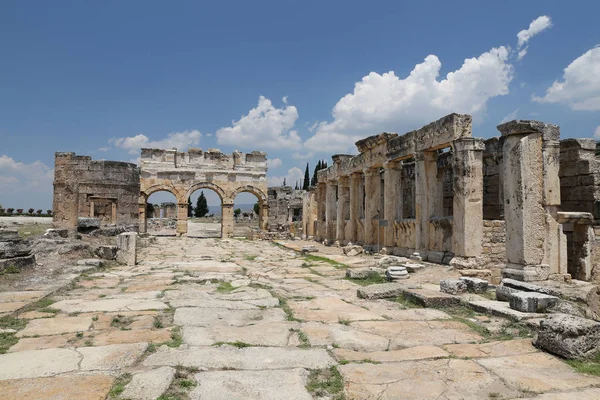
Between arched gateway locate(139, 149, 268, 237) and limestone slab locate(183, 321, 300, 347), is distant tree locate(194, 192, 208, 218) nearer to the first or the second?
arched gateway locate(139, 149, 268, 237)

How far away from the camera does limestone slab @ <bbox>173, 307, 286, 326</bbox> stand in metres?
4.78

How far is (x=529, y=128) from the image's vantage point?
7445mm

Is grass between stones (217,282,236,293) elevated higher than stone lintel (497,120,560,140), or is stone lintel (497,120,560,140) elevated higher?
stone lintel (497,120,560,140)

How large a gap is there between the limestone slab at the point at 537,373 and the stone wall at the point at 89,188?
2004 centimetres

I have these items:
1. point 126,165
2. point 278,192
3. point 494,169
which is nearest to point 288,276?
point 494,169

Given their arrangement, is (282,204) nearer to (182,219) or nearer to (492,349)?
(182,219)

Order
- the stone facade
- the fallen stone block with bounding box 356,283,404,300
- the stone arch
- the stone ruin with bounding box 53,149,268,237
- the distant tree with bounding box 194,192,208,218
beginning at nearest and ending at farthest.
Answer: the fallen stone block with bounding box 356,283,404,300
the stone ruin with bounding box 53,149,268,237
the stone arch
the stone facade
the distant tree with bounding box 194,192,208,218

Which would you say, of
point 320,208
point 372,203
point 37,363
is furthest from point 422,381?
point 320,208

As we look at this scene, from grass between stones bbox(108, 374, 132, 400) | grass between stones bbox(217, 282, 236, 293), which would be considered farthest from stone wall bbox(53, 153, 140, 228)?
grass between stones bbox(108, 374, 132, 400)

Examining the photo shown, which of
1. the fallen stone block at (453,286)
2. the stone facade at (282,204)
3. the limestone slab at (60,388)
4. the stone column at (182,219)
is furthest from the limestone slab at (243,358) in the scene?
the stone facade at (282,204)

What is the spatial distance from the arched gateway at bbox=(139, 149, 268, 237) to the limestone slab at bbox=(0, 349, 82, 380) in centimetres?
2355

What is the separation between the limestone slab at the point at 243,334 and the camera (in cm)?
403

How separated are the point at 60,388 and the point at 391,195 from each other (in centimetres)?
1165

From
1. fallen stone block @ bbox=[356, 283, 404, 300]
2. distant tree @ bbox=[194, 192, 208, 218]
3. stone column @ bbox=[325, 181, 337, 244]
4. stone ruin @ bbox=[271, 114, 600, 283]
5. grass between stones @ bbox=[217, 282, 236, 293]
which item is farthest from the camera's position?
distant tree @ bbox=[194, 192, 208, 218]
